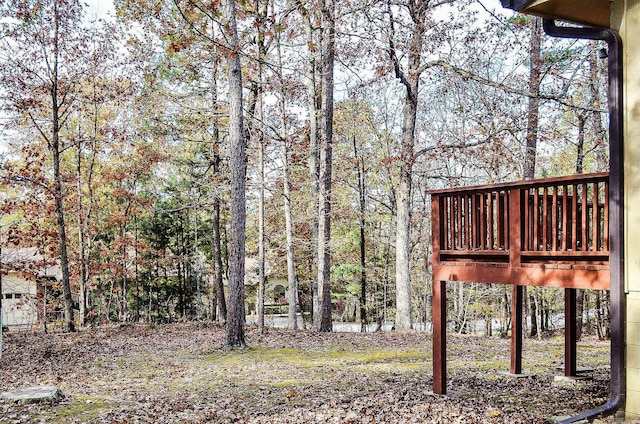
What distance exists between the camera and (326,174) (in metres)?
15.7

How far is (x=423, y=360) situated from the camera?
1022 cm

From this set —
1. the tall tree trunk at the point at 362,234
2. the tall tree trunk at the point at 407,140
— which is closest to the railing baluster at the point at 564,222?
the tall tree trunk at the point at 407,140

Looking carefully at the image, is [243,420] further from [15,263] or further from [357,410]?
[15,263]

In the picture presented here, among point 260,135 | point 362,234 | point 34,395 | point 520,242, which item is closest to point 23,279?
point 260,135

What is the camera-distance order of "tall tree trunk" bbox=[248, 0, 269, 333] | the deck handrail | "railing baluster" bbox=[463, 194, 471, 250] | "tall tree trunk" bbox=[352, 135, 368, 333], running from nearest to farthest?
the deck handrail < "railing baluster" bbox=[463, 194, 471, 250] < "tall tree trunk" bbox=[248, 0, 269, 333] < "tall tree trunk" bbox=[352, 135, 368, 333]

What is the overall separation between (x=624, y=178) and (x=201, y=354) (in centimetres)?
891

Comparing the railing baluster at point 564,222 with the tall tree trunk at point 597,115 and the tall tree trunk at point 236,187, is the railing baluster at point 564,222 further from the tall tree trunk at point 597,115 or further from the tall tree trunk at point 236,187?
the tall tree trunk at point 597,115

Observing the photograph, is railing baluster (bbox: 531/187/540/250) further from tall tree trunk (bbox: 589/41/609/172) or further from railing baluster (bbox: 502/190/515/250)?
tall tree trunk (bbox: 589/41/609/172)

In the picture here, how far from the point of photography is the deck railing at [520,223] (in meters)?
5.56

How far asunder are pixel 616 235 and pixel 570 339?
11.1 feet

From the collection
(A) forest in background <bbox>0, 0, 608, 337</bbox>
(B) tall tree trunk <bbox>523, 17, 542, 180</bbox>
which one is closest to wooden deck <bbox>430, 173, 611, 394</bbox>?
(A) forest in background <bbox>0, 0, 608, 337</bbox>

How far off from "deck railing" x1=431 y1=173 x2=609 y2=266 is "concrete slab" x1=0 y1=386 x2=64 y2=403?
17.8 ft

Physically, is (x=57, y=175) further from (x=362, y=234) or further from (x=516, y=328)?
(x=362, y=234)

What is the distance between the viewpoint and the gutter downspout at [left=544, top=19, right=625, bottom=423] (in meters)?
5.13
